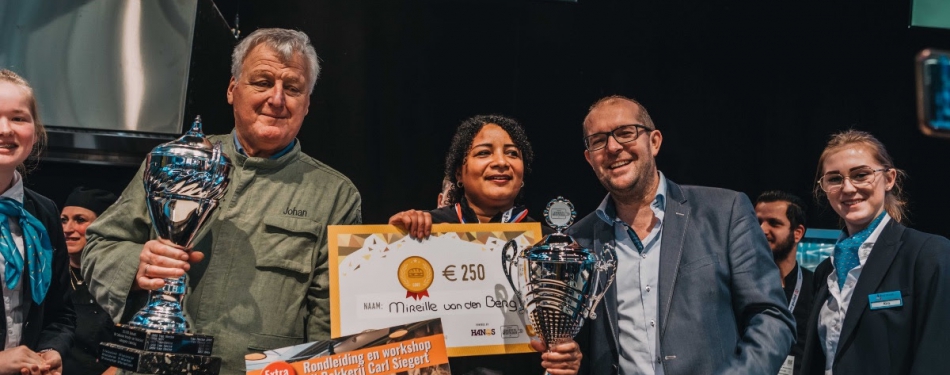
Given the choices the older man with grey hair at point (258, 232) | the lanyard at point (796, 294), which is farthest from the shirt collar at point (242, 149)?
the lanyard at point (796, 294)

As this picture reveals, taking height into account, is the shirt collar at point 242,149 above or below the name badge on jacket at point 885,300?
above

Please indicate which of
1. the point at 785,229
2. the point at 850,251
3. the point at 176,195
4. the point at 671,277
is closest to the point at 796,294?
the point at 785,229

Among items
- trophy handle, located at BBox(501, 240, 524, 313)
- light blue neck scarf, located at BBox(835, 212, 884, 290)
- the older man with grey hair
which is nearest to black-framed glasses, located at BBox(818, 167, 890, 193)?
light blue neck scarf, located at BBox(835, 212, 884, 290)

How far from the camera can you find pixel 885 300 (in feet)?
10.4

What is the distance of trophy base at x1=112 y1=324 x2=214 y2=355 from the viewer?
2.04 meters

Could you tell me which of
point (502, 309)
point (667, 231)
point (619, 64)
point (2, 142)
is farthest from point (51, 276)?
point (619, 64)

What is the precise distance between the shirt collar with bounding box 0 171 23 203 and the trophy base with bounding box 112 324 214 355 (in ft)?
2.54

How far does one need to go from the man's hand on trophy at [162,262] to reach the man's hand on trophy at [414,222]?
0.75 metres

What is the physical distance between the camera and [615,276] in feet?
9.13

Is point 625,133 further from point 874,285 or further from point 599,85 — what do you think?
point 599,85

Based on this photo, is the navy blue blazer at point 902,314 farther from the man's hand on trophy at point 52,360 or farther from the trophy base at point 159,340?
the man's hand on trophy at point 52,360

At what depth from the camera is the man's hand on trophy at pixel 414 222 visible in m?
2.74

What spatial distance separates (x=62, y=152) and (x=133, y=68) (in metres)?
0.61

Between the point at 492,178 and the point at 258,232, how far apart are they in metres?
0.93
